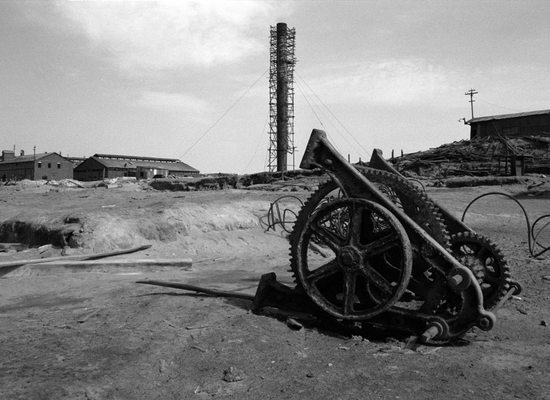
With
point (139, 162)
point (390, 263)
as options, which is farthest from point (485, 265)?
point (139, 162)

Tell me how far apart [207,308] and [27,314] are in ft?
7.08

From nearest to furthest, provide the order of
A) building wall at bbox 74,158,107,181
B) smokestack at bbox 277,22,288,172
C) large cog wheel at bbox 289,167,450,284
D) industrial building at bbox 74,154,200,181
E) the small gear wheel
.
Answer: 1. large cog wheel at bbox 289,167,450,284
2. the small gear wheel
3. smokestack at bbox 277,22,288,172
4. industrial building at bbox 74,154,200,181
5. building wall at bbox 74,158,107,181

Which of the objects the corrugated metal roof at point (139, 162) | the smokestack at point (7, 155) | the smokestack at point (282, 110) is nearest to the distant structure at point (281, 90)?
the smokestack at point (282, 110)

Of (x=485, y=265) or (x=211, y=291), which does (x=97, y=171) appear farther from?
(x=485, y=265)

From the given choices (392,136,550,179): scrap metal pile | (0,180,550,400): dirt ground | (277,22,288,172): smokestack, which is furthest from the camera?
(277,22,288,172): smokestack

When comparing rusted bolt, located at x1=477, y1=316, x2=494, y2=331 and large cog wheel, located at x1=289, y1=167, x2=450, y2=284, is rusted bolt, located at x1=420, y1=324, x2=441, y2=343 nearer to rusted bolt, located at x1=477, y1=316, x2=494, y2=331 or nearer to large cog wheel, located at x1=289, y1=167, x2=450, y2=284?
rusted bolt, located at x1=477, y1=316, x2=494, y2=331

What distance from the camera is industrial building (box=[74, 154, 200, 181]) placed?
58.1 m

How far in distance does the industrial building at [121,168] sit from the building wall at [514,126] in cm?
3619

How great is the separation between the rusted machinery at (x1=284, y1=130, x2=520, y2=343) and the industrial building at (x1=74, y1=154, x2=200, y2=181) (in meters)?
50.4

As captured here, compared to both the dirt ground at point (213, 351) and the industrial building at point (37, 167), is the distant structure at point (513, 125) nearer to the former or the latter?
the dirt ground at point (213, 351)

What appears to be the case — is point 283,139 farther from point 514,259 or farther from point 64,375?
point 64,375


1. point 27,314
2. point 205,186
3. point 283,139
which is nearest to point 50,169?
point 283,139

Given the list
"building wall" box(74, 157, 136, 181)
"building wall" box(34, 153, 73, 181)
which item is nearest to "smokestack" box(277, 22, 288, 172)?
"building wall" box(74, 157, 136, 181)

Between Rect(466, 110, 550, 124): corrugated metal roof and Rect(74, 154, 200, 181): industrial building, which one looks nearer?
Rect(466, 110, 550, 124): corrugated metal roof
